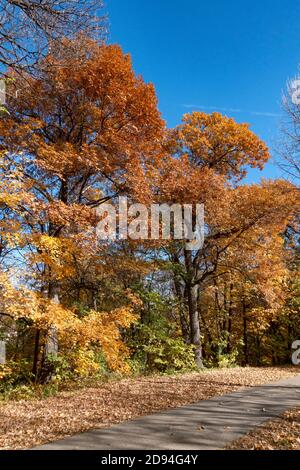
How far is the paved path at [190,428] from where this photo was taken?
606 centimetres

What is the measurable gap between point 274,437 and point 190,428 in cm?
149

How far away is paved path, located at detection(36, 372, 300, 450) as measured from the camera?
6.06 metres

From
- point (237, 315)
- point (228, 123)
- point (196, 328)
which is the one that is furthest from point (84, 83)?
point (237, 315)

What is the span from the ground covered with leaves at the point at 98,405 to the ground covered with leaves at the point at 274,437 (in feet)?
9.11

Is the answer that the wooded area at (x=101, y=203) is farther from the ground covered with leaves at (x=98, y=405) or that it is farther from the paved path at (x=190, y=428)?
the paved path at (x=190, y=428)

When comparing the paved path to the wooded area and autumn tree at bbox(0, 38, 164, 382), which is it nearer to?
the wooded area

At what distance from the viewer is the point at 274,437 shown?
21.0 ft

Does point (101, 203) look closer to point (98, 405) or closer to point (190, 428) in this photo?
point (98, 405)

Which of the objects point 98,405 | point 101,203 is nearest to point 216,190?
point 101,203

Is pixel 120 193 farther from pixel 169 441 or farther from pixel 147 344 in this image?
pixel 169 441

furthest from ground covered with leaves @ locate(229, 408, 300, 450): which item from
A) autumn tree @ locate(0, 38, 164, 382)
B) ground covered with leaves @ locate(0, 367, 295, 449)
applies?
autumn tree @ locate(0, 38, 164, 382)

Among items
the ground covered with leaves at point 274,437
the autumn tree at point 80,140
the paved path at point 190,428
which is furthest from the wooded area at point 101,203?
the ground covered with leaves at point 274,437

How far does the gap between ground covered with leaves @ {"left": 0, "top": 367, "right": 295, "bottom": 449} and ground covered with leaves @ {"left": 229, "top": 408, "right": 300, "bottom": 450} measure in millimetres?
2777

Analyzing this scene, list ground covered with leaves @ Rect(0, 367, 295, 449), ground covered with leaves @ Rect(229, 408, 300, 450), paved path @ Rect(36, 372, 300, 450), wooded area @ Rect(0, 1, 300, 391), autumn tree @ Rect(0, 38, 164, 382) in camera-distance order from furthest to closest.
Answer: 1. autumn tree @ Rect(0, 38, 164, 382)
2. wooded area @ Rect(0, 1, 300, 391)
3. ground covered with leaves @ Rect(0, 367, 295, 449)
4. paved path @ Rect(36, 372, 300, 450)
5. ground covered with leaves @ Rect(229, 408, 300, 450)
